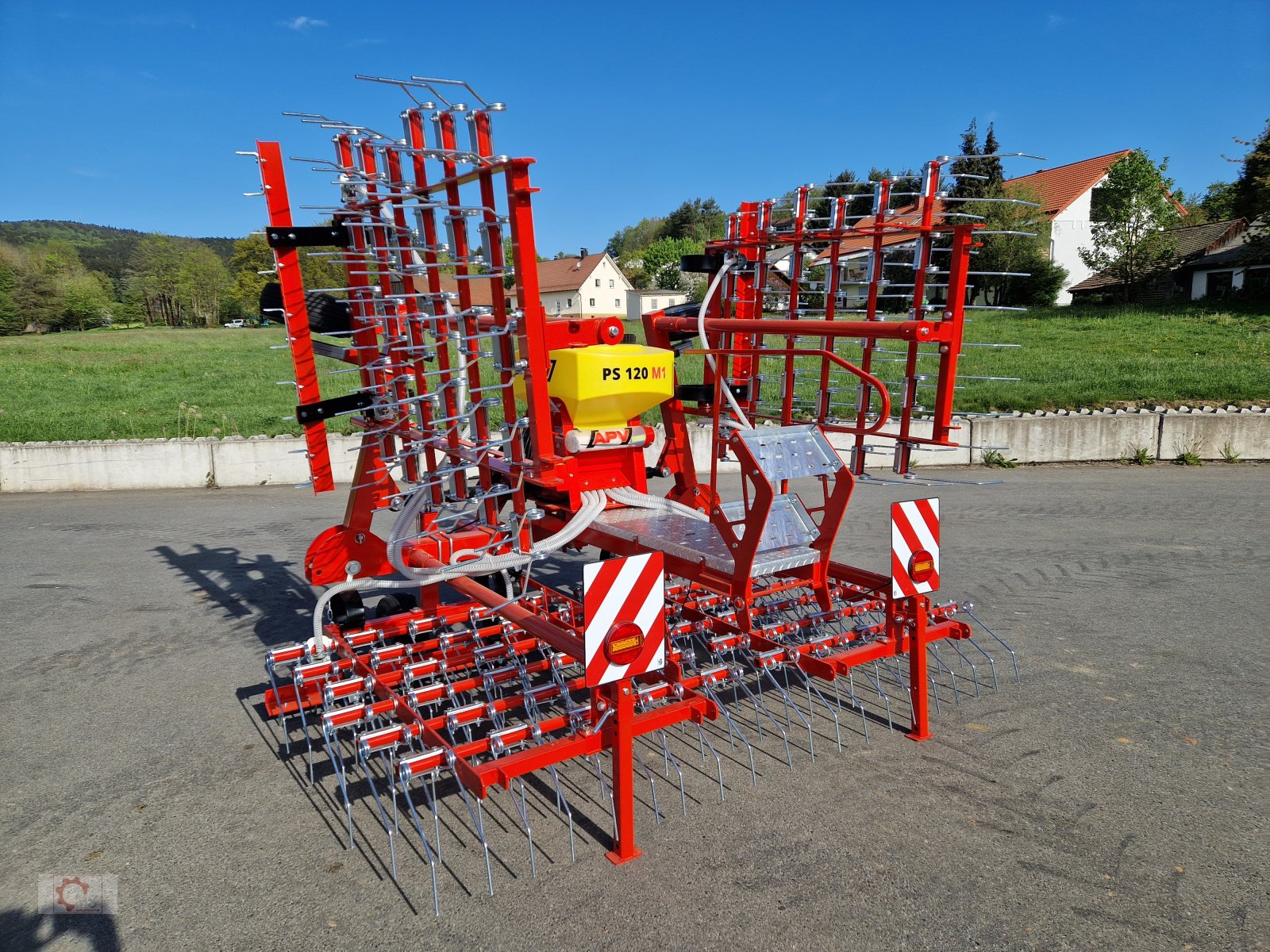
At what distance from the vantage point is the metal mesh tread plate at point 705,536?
4301 millimetres

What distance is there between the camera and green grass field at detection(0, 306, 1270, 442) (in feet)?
40.8

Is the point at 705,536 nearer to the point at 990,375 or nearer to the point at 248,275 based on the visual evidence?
the point at 990,375

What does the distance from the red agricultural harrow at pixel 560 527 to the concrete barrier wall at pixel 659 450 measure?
6072mm

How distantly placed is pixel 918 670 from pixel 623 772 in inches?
69.2

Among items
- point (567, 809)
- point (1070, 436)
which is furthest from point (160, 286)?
point (567, 809)

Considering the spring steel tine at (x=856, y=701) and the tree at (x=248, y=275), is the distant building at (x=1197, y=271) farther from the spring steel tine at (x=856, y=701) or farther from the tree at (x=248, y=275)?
the tree at (x=248, y=275)

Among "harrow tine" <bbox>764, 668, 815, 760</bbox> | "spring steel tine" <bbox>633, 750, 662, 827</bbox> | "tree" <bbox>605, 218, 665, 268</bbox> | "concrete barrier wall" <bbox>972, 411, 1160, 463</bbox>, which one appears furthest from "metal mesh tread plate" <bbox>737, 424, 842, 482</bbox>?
"tree" <bbox>605, 218, 665, 268</bbox>

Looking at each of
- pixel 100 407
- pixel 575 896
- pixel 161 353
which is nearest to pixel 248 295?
pixel 161 353

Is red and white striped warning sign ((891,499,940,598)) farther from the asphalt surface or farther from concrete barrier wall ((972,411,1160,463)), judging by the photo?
concrete barrier wall ((972,411,1160,463))

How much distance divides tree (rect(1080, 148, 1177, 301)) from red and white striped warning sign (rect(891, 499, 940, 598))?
29.6m

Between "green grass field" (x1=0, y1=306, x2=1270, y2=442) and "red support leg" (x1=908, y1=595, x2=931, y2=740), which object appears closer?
"red support leg" (x1=908, y1=595, x2=931, y2=740)

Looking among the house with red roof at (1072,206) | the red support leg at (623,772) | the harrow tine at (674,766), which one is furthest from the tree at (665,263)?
the red support leg at (623,772)

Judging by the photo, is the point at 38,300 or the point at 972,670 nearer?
the point at 972,670

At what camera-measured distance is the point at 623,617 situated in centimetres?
326
